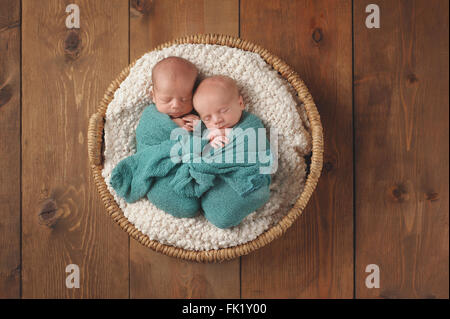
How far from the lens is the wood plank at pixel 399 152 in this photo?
1104mm

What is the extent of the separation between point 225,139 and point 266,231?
26cm

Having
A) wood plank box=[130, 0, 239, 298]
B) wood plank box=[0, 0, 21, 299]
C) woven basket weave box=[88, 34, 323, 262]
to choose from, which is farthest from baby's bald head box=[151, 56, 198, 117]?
wood plank box=[0, 0, 21, 299]

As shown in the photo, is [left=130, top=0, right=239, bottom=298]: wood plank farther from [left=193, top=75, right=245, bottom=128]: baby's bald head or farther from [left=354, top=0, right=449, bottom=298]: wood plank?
[left=354, top=0, right=449, bottom=298]: wood plank

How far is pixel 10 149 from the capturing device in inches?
43.5

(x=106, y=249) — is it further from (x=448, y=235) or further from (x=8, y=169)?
(x=448, y=235)

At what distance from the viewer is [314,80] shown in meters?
1.10

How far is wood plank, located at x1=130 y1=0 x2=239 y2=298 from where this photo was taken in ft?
3.61

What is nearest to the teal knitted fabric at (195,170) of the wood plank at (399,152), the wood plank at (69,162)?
the wood plank at (69,162)

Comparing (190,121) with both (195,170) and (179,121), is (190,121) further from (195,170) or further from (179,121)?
(195,170)

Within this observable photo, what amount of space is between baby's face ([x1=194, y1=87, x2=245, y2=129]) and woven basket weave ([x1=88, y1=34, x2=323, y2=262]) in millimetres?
161

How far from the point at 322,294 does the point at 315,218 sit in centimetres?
24

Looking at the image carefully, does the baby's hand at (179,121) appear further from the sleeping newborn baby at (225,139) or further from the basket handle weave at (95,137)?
the basket handle weave at (95,137)

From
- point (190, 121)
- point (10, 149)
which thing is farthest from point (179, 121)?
point (10, 149)

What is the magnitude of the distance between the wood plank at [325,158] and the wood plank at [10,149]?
0.72m
